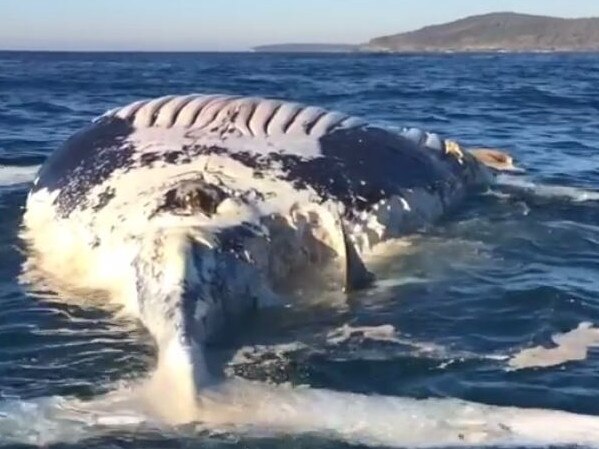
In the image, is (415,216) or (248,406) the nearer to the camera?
(248,406)

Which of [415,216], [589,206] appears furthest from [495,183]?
[415,216]

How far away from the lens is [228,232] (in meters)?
8.32

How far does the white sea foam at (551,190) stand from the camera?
13.2 m

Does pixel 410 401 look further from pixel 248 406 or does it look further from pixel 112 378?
pixel 112 378

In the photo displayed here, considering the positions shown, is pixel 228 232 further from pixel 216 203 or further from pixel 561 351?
pixel 561 351

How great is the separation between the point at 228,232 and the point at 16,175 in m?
6.14

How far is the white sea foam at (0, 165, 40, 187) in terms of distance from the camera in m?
13.4

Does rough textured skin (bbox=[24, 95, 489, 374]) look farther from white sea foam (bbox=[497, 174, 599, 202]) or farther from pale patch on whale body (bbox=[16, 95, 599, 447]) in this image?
white sea foam (bbox=[497, 174, 599, 202])

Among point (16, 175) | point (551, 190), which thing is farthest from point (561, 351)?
point (16, 175)

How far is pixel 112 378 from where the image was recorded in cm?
689

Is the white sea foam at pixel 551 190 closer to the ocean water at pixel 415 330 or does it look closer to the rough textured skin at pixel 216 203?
the ocean water at pixel 415 330

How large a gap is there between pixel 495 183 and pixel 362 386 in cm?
700

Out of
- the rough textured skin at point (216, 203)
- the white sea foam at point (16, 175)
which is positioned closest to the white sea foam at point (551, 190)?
the rough textured skin at point (216, 203)

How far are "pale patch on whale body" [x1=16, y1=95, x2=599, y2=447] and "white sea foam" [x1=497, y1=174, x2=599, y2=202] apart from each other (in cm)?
111
